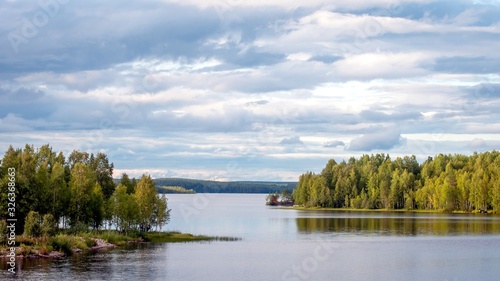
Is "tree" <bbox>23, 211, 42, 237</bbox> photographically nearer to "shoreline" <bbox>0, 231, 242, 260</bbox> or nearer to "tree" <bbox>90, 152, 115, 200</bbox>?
"shoreline" <bbox>0, 231, 242, 260</bbox>

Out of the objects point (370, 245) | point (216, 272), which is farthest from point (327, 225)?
point (216, 272)

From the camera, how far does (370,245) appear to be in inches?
3949

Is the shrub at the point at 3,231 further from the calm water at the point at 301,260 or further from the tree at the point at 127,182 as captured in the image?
the tree at the point at 127,182

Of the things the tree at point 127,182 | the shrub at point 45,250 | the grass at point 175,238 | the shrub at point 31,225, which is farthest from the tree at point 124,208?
the tree at point 127,182

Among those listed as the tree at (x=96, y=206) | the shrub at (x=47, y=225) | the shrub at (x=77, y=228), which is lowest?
the shrub at (x=77, y=228)

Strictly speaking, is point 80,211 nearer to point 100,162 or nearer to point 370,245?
point 100,162

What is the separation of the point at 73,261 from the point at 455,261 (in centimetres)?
4517

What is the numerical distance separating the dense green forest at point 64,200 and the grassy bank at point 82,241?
7.90 ft

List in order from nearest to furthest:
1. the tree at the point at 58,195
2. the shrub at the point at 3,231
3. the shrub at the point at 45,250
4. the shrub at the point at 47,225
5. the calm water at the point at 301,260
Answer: the calm water at the point at 301,260
the shrub at the point at 45,250
the shrub at the point at 3,231
the shrub at the point at 47,225
the tree at the point at 58,195

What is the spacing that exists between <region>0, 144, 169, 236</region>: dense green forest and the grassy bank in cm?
241

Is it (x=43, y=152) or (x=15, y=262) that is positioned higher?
(x=43, y=152)

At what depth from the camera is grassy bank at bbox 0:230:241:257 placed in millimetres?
81188

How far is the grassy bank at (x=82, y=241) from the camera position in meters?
81.2

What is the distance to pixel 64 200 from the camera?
100062 mm
